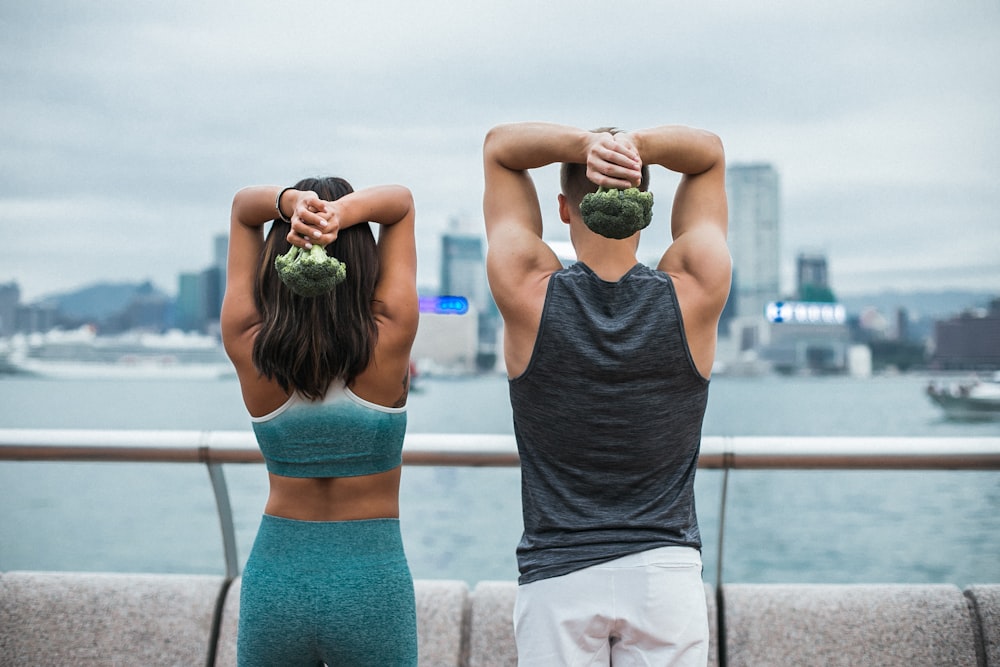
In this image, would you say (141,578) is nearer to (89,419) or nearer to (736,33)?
(736,33)

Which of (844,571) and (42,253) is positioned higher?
(42,253)

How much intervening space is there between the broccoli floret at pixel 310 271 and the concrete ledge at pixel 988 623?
1.82 m

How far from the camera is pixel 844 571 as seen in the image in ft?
94.7

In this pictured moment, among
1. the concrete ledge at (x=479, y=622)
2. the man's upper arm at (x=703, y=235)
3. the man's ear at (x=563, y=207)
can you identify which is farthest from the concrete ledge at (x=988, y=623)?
the man's ear at (x=563, y=207)

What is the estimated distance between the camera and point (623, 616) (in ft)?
4.39

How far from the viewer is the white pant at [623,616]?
4.34 feet

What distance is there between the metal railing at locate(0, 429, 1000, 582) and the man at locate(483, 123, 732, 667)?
23.8 inches

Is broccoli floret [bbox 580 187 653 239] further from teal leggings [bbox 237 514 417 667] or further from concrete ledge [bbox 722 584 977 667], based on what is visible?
concrete ledge [bbox 722 584 977 667]

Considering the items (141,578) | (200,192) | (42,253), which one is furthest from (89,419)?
(141,578)

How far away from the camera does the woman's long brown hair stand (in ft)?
4.64

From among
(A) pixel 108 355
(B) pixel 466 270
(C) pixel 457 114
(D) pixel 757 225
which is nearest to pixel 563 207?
(B) pixel 466 270

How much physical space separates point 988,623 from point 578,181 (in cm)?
156

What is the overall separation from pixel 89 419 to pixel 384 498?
42341 mm

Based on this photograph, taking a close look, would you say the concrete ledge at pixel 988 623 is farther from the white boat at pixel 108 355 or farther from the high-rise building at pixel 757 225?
the high-rise building at pixel 757 225
